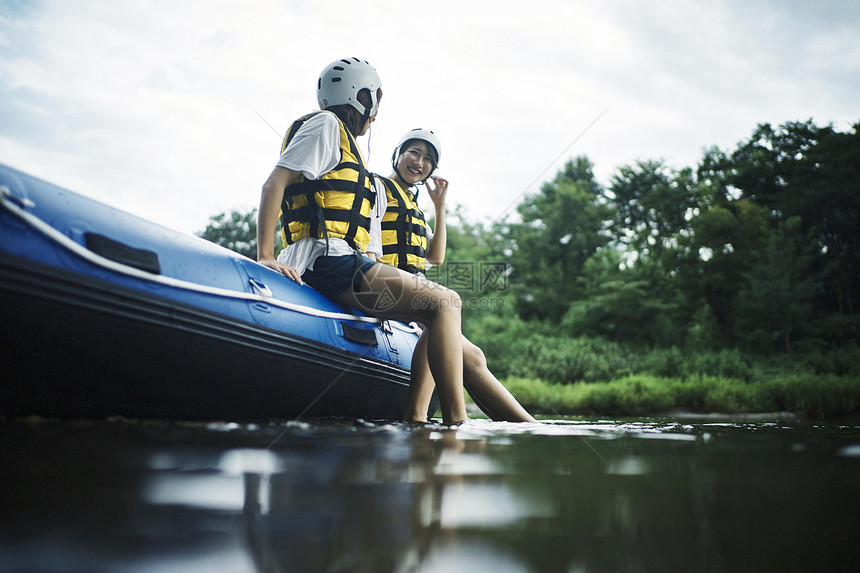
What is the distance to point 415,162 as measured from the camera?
12.0 ft

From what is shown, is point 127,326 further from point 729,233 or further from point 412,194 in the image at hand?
point 729,233

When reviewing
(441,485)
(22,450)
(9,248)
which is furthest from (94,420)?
(441,485)

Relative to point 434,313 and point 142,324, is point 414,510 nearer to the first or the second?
point 142,324

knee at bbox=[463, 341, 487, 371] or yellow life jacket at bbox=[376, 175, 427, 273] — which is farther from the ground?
yellow life jacket at bbox=[376, 175, 427, 273]

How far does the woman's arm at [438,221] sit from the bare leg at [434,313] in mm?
1120

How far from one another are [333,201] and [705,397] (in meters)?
8.69

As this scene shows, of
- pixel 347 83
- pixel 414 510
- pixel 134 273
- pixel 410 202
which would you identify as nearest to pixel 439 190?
pixel 410 202

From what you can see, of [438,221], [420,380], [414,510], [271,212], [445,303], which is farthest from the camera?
[438,221]

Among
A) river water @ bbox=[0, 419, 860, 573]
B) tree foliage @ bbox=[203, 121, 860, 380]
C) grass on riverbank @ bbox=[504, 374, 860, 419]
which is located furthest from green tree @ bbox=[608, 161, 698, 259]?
river water @ bbox=[0, 419, 860, 573]

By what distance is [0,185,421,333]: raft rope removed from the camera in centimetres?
155

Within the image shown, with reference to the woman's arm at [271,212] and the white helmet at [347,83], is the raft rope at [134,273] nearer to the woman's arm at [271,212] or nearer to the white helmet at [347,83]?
the woman's arm at [271,212]

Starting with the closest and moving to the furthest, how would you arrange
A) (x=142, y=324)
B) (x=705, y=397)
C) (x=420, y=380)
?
(x=142, y=324) → (x=420, y=380) → (x=705, y=397)

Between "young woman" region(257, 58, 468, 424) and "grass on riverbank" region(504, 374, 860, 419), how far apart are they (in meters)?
7.31

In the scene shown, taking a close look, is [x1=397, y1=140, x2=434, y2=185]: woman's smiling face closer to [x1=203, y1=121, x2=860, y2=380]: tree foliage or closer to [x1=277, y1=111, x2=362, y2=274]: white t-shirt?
[x1=277, y1=111, x2=362, y2=274]: white t-shirt
